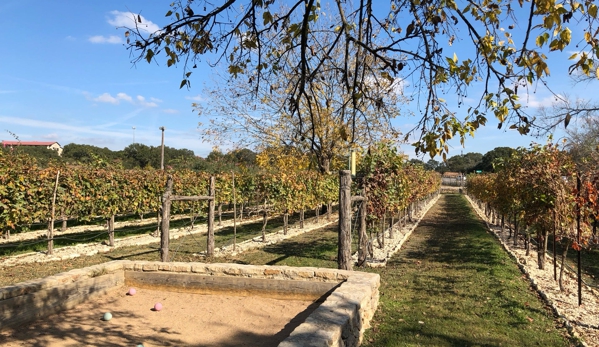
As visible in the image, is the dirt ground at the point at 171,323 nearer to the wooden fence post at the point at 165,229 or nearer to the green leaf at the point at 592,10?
the wooden fence post at the point at 165,229

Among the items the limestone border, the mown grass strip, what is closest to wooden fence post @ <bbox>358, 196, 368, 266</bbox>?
the mown grass strip

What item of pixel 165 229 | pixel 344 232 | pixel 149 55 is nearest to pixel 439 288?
pixel 344 232

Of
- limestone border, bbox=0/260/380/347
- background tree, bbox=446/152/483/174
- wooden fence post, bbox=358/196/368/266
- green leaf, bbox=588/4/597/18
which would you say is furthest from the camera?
background tree, bbox=446/152/483/174

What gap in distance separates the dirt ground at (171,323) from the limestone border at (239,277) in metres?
0.18

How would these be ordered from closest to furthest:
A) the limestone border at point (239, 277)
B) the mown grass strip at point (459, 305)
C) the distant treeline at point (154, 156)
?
1. the limestone border at point (239, 277)
2. the mown grass strip at point (459, 305)
3. the distant treeline at point (154, 156)

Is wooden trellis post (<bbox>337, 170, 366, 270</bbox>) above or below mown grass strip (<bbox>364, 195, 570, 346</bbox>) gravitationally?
above

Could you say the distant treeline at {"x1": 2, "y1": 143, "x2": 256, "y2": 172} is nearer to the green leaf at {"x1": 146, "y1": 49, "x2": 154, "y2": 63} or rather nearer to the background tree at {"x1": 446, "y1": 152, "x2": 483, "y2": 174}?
the green leaf at {"x1": 146, "y1": 49, "x2": 154, "y2": 63}

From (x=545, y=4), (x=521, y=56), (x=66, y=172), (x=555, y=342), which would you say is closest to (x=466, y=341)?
(x=555, y=342)

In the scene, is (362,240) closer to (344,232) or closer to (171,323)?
(344,232)

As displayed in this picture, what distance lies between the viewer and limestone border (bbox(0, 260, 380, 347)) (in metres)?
3.92

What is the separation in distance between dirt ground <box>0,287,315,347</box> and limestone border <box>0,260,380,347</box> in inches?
7.1

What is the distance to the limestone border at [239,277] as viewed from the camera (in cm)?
392

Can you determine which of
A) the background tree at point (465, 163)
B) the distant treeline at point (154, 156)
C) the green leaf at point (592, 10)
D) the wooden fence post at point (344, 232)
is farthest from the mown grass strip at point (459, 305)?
the background tree at point (465, 163)

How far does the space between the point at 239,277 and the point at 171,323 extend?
4.46ft
